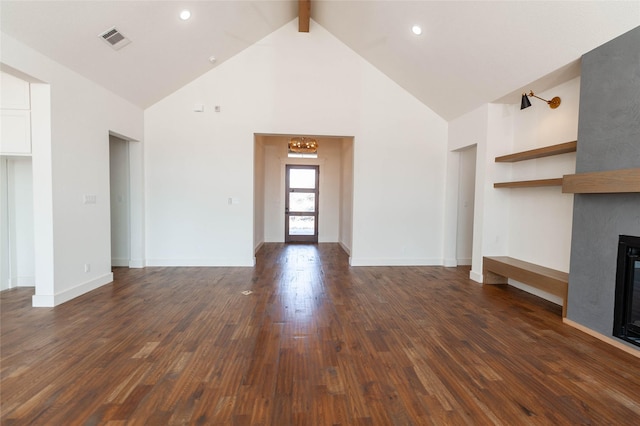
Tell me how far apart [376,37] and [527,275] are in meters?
4.18

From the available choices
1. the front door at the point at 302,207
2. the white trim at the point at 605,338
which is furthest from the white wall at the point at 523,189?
the front door at the point at 302,207

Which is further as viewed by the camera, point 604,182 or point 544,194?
point 544,194

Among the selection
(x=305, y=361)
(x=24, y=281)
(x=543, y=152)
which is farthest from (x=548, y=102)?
(x=24, y=281)

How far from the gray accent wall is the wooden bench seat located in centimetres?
18

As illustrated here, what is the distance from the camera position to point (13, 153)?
11.5 feet

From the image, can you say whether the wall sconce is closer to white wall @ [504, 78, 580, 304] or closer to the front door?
white wall @ [504, 78, 580, 304]

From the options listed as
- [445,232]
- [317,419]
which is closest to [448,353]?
[317,419]

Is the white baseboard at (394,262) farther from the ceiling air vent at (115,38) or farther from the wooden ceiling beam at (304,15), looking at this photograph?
the ceiling air vent at (115,38)

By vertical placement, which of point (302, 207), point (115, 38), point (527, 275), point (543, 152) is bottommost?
point (527, 275)

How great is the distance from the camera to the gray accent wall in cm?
269

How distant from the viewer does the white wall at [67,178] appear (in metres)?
3.50

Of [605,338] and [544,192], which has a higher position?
[544,192]

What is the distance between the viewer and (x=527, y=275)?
3924 millimetres

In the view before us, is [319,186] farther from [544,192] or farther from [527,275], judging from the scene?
[527,275]
